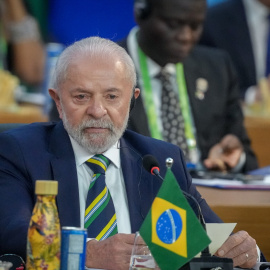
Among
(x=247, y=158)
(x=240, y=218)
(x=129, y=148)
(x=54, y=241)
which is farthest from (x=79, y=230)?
(x=247, y=158)

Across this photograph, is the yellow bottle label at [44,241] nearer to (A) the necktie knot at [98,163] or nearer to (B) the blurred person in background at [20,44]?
(A) the necktie knot at [98,163]

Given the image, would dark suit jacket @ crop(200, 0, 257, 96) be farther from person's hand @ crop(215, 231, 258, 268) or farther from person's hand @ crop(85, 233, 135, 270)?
person's hand @ crop(85, 233, 135, 270)

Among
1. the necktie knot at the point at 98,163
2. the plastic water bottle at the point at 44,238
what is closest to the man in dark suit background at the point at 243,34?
the necktie knot at the point at 98,163

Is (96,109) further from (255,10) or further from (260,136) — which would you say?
(255,10)

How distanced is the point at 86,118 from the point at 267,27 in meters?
4.13

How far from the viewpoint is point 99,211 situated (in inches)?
119

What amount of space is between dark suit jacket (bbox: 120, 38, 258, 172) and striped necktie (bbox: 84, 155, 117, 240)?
7.14 feet

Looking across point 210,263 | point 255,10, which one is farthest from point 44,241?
point 255,10

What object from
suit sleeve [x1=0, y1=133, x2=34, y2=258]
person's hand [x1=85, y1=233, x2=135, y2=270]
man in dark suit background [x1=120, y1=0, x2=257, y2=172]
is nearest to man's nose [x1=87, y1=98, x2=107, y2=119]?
suit sleeve [x1=0, y1=133, x2=34, y2=258]

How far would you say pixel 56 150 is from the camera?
123 inches

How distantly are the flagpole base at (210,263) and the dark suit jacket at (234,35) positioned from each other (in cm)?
417

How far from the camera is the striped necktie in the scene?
300 centimetres

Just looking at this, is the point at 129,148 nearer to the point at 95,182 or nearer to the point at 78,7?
the point at 95,182

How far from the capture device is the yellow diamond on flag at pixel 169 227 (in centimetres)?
243
